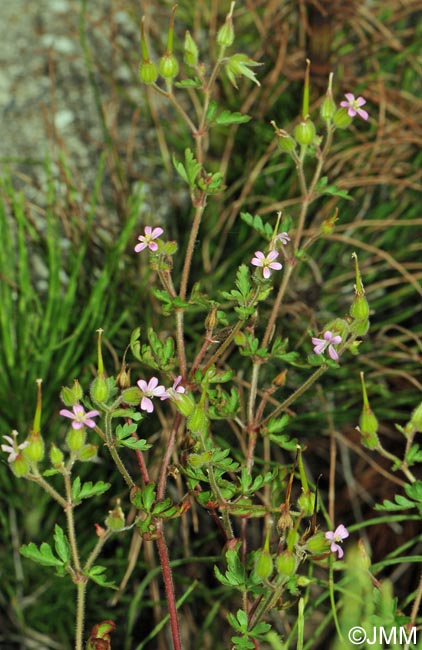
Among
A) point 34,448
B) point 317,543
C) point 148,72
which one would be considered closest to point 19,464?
point 34,448

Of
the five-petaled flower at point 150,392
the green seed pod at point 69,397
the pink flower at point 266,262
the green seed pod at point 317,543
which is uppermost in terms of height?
the pink flower at point 266,262

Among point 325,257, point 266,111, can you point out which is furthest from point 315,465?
point 266,111

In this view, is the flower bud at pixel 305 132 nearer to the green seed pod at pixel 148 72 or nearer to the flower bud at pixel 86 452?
the green seed pod at pixel 148 72

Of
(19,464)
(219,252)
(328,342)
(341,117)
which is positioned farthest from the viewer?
(219,252)

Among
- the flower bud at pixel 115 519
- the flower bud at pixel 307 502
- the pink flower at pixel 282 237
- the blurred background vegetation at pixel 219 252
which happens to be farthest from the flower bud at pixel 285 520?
the blurred background vegetation at pixel 219 252

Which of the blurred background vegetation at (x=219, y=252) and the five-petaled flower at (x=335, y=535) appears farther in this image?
the blurred background vegetation at (x=219, y=252)

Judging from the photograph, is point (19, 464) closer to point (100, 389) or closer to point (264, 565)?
point (100, 389)
